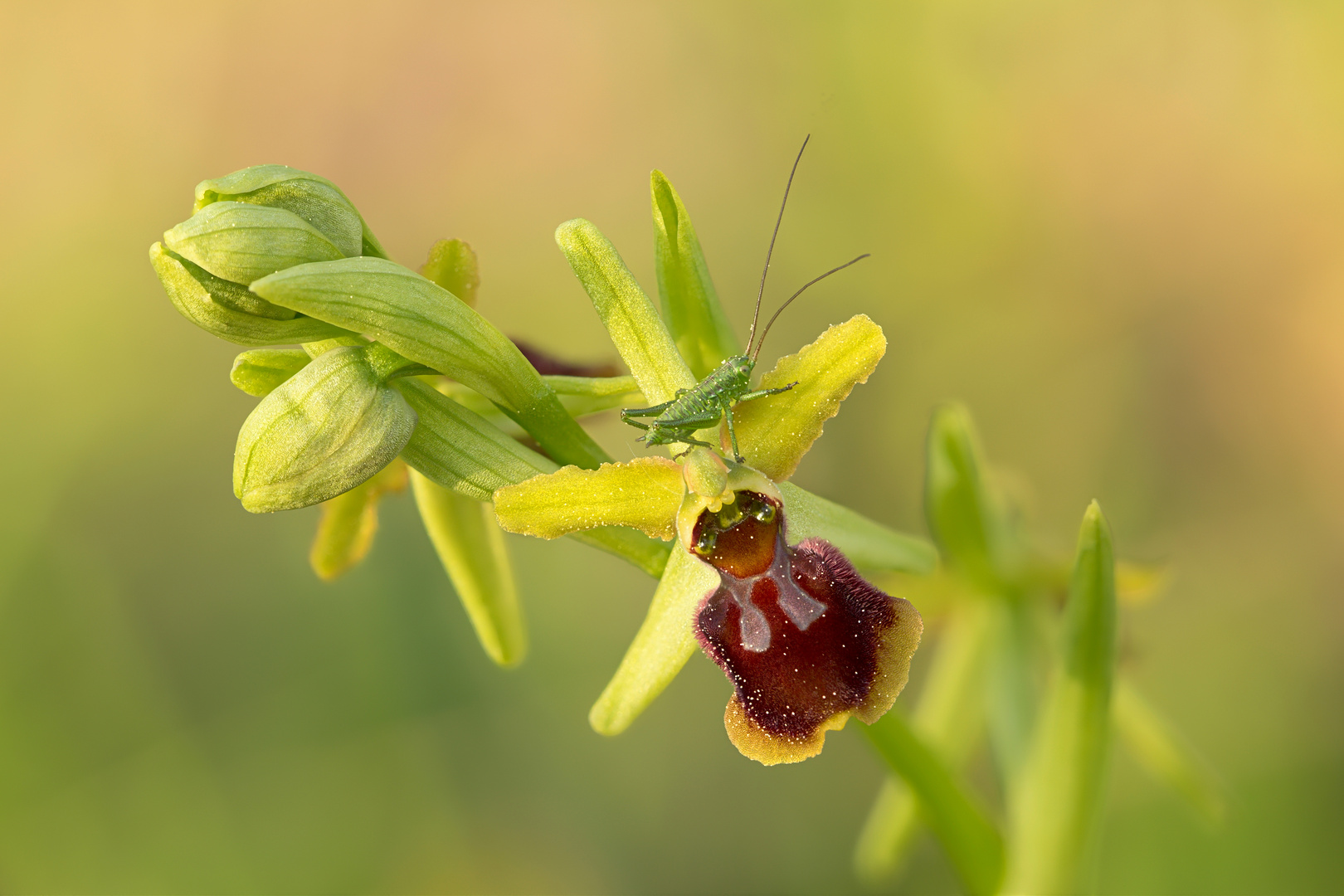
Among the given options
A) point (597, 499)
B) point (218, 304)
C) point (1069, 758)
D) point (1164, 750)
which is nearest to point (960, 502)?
point (1069, 758)

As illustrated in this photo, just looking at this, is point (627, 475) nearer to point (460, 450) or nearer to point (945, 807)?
point (460, 450)

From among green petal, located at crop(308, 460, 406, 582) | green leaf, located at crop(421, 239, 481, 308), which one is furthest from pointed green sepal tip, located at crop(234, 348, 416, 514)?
green petal, located at crop(308, 460, 406, 582)

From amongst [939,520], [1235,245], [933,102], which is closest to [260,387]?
[939,520]

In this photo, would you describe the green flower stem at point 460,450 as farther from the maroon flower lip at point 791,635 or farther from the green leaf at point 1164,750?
the green leaf at point 1164,750

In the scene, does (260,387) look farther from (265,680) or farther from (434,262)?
(265,680)

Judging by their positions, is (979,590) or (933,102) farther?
(933,102)

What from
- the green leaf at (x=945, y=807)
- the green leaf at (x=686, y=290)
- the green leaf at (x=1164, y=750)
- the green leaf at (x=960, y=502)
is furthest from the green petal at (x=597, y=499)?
the green leaf at (x=1164, y=750)

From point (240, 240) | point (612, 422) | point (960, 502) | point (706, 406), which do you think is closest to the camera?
point (240, 240)
